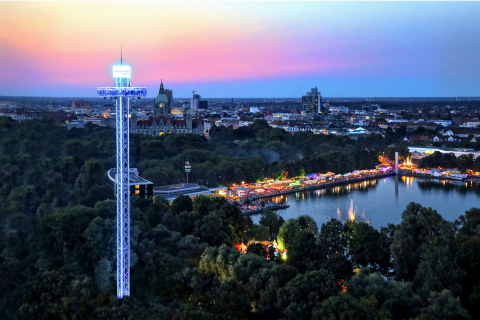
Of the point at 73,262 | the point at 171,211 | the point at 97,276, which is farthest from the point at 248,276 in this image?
the point at 171,211

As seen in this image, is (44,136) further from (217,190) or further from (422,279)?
(422,279)

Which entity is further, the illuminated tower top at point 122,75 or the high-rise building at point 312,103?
the high-rise building at point 312,103

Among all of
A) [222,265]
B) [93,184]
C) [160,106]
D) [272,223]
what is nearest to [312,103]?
[160,106]

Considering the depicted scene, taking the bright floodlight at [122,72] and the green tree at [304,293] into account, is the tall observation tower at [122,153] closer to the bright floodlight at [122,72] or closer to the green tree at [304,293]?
the bright floodlight at [122,72]

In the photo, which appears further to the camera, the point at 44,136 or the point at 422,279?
the point at 44,136

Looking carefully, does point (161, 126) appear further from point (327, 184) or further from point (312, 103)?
point (312, 103)

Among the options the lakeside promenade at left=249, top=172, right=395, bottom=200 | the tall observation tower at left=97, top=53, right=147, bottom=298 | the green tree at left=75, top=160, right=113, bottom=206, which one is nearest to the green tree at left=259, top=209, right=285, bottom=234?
the green tree at left=75, top=160, right=113, bottom=206

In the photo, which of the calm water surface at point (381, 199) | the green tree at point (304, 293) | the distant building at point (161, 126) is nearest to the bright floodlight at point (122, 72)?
the green tree at point (304, 293)
